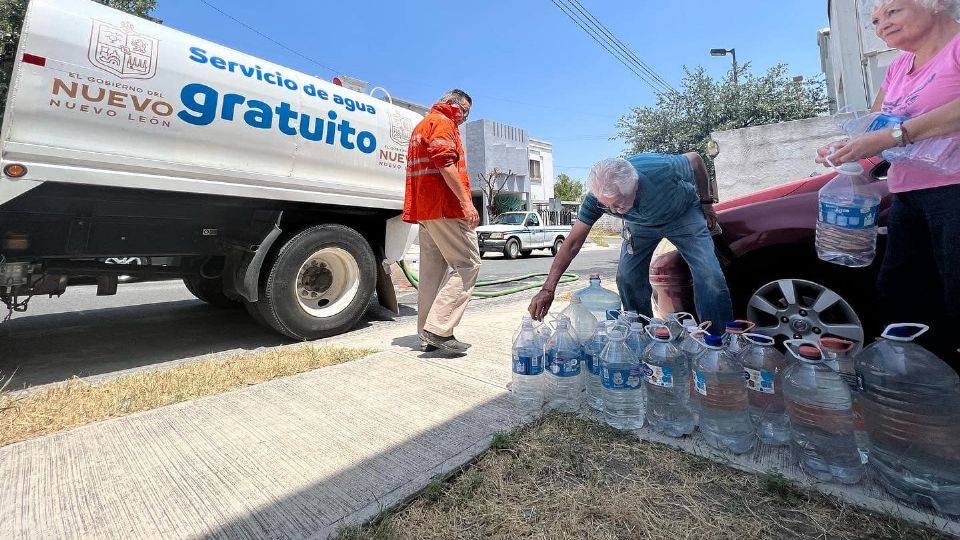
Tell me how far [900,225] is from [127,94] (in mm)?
4378

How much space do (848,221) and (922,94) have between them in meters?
0.51

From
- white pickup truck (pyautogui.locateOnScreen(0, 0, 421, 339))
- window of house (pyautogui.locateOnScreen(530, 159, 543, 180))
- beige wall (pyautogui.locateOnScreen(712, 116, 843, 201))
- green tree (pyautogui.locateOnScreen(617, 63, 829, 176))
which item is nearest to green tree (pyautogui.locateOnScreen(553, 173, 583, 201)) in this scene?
window of house (pyautogui.locateOnScreen(530, 159, 543, 180))

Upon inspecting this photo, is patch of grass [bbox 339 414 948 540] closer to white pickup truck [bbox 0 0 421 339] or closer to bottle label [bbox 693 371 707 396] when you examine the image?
bottle label [bbox 693 371 707 396]

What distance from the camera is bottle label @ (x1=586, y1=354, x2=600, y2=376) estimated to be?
2.22 m

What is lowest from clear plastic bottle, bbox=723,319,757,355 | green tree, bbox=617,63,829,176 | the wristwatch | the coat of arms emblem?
clear plastic bottle, bbox=723,319,757,355

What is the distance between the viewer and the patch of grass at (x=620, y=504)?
140 cm

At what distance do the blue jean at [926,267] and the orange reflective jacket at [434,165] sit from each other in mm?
2352

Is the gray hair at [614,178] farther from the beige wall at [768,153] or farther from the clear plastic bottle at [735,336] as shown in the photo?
the beige wall at [768,153]

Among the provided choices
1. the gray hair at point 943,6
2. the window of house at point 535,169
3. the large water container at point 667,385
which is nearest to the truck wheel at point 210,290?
the large water container at point 667,385

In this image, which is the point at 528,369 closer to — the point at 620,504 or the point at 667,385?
the point at 667,385

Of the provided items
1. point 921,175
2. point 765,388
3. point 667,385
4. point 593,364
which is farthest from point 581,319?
point 921,175

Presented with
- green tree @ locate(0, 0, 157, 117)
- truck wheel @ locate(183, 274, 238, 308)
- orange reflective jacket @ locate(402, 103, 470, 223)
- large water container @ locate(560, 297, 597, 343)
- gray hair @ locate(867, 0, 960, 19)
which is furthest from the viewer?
truck wheel @ locate(183, 274, 238, 308)

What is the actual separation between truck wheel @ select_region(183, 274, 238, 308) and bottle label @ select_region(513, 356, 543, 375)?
393 cm

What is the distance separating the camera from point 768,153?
31.2ft
